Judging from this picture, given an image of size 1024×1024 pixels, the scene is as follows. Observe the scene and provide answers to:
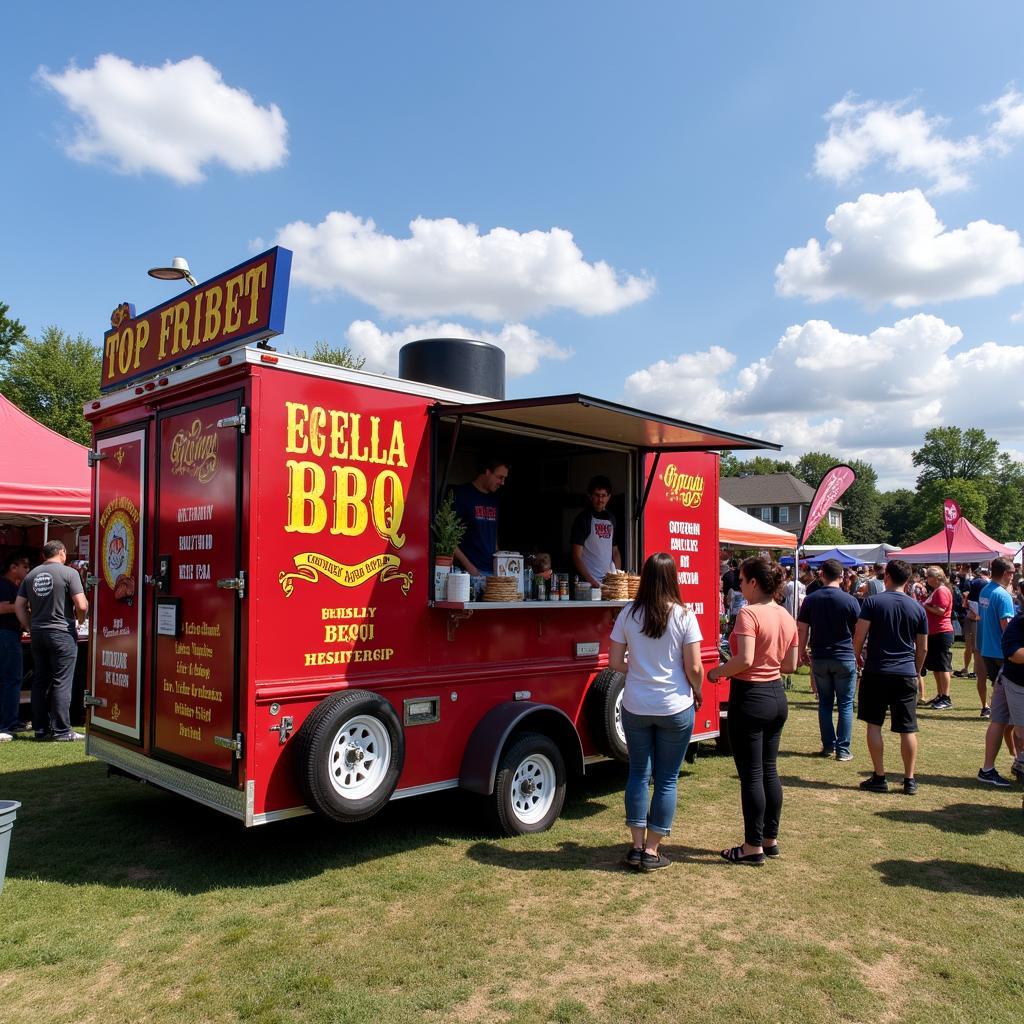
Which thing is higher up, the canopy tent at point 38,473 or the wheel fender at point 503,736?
the canopy tent at point 38,473

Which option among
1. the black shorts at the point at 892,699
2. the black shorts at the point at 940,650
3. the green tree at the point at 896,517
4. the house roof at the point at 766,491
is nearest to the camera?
the black shorts at the point at 892,699

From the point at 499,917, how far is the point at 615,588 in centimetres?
252

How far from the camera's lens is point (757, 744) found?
4621mm

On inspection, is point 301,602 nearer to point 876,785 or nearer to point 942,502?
point 876,785

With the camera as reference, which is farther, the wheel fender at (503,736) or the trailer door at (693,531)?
the trailer door at (693,531)

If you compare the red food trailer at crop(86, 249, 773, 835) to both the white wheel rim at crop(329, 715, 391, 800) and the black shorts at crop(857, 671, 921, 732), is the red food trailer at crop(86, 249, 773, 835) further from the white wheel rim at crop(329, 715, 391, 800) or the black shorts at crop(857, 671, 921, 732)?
the black shorts at crop(857, 671, 921, 732)

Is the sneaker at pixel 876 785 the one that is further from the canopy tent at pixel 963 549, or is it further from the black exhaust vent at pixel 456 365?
the canopy tent at pixel 963 549

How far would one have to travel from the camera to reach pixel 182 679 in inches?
181

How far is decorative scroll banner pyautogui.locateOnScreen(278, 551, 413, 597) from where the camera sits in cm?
426

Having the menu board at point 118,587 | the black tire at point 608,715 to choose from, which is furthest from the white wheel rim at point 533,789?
the menu board at point 118,587

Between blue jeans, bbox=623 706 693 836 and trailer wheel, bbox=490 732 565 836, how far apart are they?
0.74m

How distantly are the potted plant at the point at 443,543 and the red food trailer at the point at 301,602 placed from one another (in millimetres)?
60

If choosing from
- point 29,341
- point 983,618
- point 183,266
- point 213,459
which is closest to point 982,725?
point 983,618

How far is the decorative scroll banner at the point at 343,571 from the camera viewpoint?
426 centimetres
